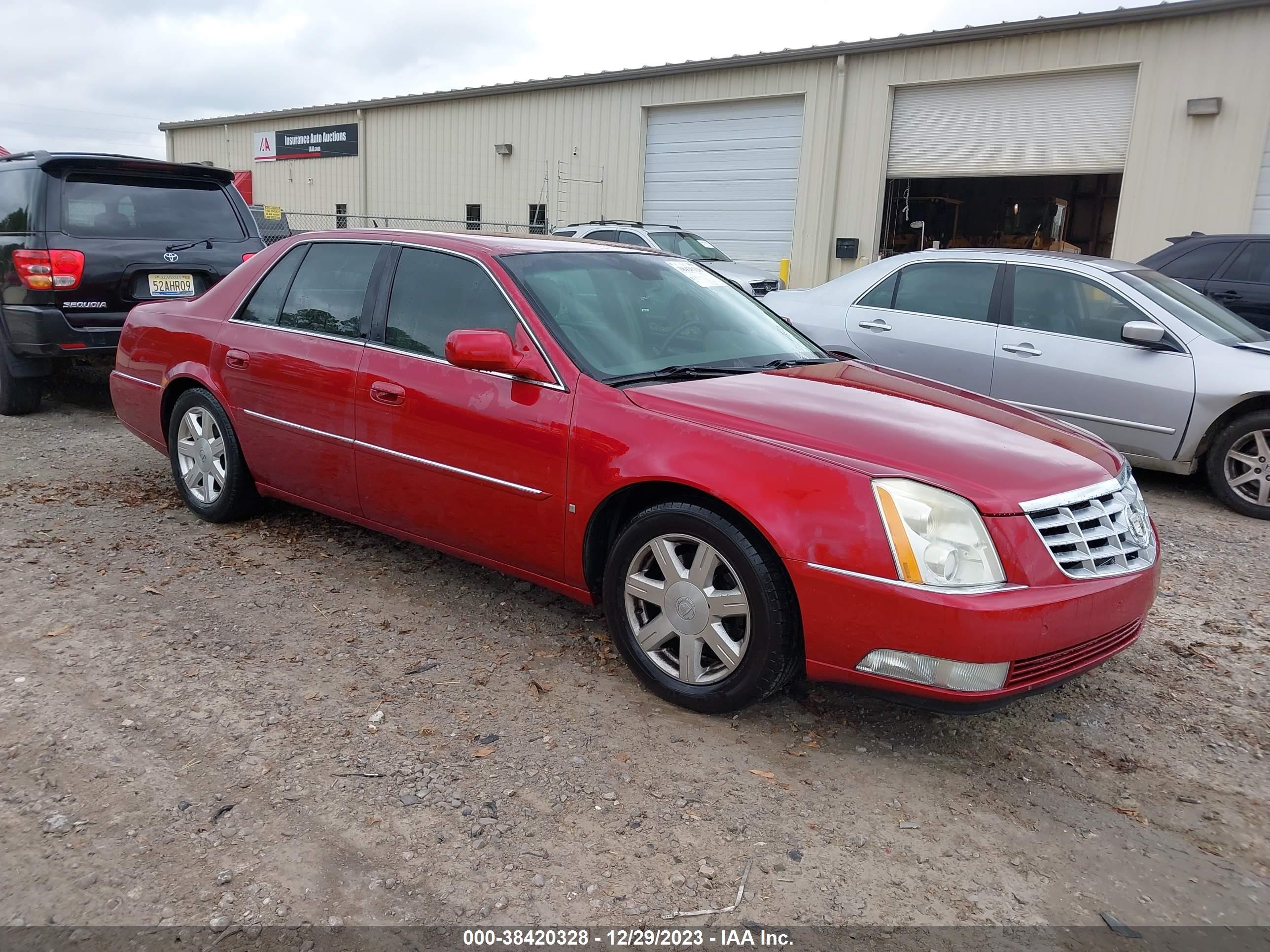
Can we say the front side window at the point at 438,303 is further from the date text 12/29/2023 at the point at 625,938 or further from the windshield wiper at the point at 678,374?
the date text 12/29/2023 at the point at 625,938

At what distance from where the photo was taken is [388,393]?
13.1 feet

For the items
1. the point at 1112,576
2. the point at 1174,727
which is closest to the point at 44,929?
the point at 1112,576

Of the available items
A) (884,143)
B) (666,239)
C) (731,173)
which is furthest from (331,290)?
(731,173)

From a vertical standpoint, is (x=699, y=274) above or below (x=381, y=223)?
below

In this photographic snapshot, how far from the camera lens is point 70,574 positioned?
436 centimetres

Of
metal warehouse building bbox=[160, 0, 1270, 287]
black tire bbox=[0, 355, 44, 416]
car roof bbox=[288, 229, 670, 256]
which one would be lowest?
black tire bbox=[0, 355, 44, 416]

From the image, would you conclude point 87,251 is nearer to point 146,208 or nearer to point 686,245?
point 146,208

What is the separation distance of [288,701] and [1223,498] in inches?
219

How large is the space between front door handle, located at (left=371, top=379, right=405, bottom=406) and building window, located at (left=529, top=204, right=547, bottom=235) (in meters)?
17.3

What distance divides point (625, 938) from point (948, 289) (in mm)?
5848

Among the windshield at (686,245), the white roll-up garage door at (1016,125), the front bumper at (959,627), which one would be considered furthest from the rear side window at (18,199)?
the white roll-up garage door at (1016,125)

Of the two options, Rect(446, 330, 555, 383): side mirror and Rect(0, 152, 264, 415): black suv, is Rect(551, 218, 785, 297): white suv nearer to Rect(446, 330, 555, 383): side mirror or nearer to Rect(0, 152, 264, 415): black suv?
Rect(0, 152, 264, 415): black suv

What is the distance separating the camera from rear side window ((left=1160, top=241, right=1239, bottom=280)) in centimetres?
885

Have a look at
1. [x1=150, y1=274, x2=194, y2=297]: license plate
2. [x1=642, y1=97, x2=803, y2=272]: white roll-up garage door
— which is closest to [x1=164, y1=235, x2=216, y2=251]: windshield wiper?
[x1=150, y1=274, x2=194, y2=297]: license plate
